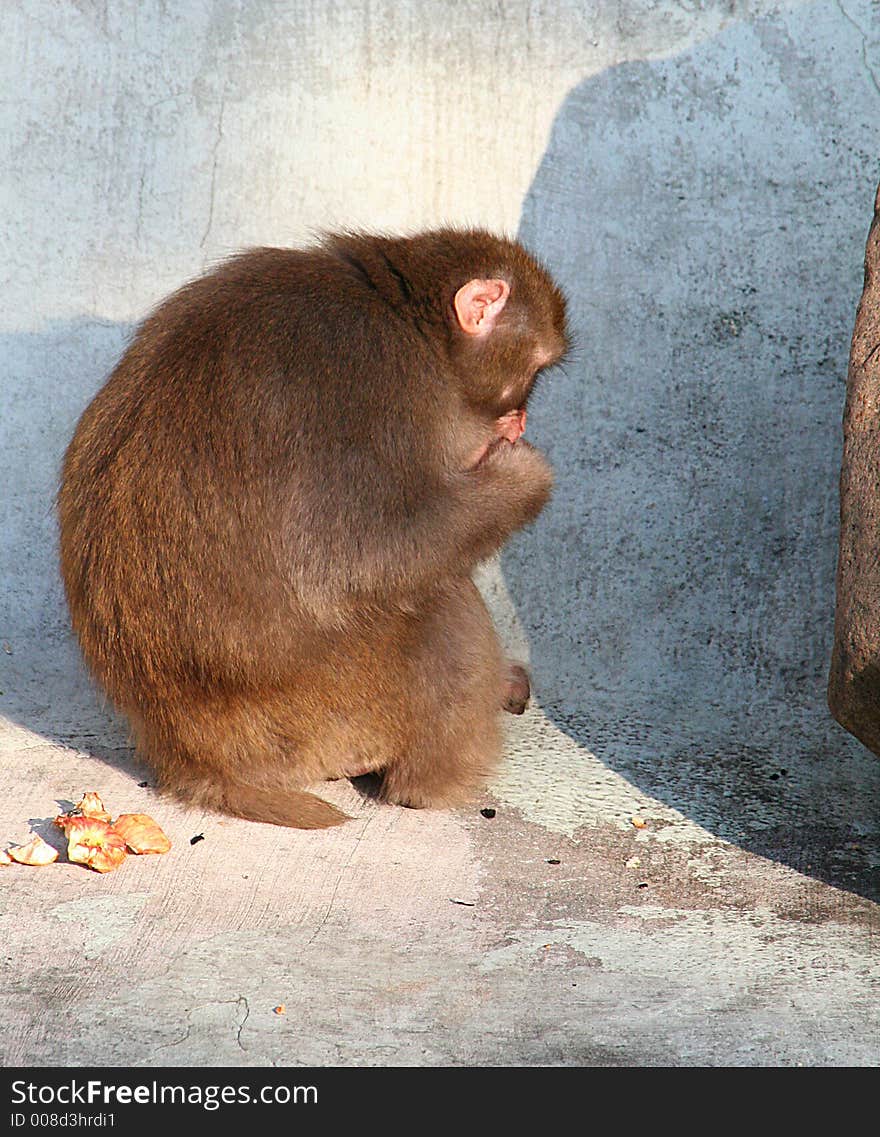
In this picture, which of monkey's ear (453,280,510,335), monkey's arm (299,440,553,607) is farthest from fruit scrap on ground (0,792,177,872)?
monkey's ear (453,280,510,335)

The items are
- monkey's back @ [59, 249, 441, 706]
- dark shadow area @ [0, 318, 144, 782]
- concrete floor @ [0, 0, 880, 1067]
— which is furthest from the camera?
dark shadow area @ [0, 318, 144, 782]

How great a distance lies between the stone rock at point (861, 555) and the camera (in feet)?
9.55

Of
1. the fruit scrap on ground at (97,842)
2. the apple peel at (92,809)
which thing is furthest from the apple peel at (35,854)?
the apple peel at (92,809)

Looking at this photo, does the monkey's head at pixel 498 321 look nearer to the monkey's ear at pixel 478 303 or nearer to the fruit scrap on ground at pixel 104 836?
the monkey's ear at pixel 478 303

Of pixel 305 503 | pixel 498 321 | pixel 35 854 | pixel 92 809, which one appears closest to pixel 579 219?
pixel 498 321

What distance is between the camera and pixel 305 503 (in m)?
3.19

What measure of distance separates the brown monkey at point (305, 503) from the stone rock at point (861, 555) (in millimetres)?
698

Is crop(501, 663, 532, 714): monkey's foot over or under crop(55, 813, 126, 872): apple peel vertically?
over

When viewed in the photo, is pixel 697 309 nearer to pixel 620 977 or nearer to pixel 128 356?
pixel 128 356

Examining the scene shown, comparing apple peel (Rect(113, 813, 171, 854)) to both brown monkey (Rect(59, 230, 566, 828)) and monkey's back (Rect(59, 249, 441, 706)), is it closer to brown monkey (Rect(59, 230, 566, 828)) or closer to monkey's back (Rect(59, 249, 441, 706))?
brown monkey (Rect(59, 230, 566, 828))

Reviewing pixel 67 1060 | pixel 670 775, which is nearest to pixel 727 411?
pixel 670 775

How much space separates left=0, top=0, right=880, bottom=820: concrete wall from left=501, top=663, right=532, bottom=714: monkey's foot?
188 millimetres

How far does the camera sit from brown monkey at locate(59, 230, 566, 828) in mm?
3213

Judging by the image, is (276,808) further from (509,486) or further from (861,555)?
(861,555)
